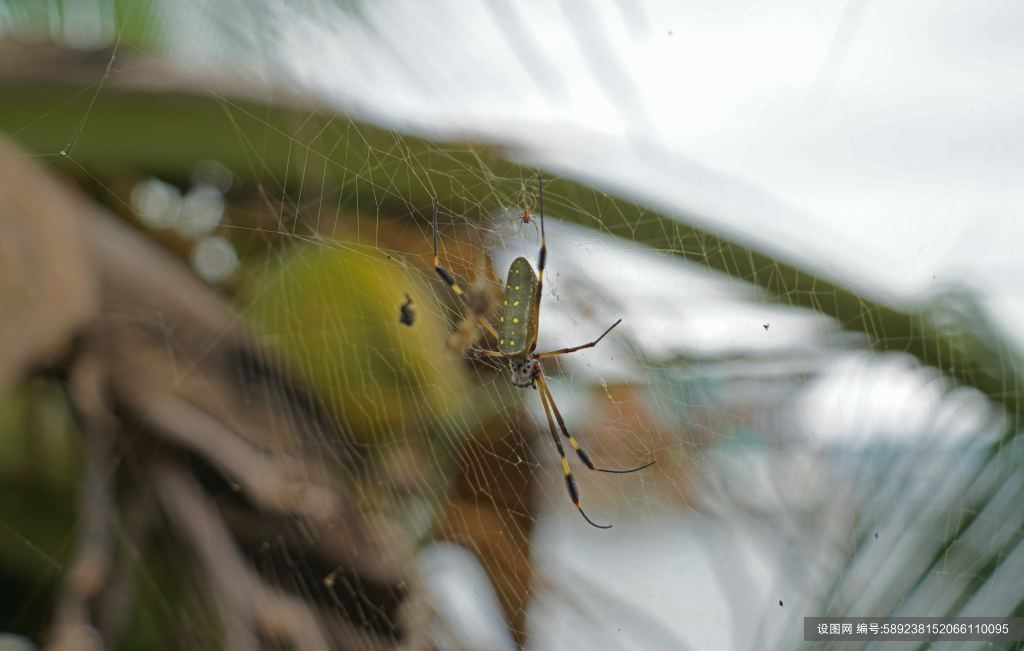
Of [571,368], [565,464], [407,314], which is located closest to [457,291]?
[407,314]

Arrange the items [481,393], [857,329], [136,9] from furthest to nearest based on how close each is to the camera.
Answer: [481,393] → [136,9] → [857,329]

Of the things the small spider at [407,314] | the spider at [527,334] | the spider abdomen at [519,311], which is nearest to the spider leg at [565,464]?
the spider at [527,334]

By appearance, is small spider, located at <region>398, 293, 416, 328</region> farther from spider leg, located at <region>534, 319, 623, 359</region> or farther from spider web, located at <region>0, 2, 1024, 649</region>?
spider leg, located at <region>534, 319, 623, 359</region>

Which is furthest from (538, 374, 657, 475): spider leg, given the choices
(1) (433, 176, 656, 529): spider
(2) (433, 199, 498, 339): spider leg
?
(2) (433, 199, 498, 339): spider leg

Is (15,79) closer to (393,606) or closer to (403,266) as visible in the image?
(403,266)

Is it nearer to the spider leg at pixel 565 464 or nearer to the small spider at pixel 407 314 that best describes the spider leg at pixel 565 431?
the spider leg at pixel 565 464

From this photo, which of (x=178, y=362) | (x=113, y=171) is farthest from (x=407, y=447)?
(x=113, y=171)
